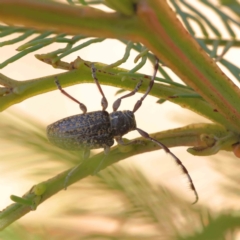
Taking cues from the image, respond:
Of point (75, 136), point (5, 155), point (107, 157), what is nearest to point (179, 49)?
point (107, 157)

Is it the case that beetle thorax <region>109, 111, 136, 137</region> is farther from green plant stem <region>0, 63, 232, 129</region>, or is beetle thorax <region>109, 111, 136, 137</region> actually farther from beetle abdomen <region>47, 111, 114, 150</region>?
green plant stem <region>0, 63, 232, 129</region>

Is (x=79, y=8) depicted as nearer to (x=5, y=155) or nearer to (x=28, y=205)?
(x=28, y=205)

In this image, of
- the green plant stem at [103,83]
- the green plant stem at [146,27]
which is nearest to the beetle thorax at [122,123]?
the green plant stem at [103,83]

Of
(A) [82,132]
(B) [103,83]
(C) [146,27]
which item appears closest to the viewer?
(C) [146,27]

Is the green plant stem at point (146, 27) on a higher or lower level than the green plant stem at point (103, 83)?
lower

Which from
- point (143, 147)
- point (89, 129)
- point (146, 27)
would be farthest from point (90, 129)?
point (146, 27)

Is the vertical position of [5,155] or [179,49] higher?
[5,155]

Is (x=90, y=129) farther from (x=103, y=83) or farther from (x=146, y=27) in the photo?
(x=146, y=27)

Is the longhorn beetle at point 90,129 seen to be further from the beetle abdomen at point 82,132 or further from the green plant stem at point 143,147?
the green plant stem at point 143,147
